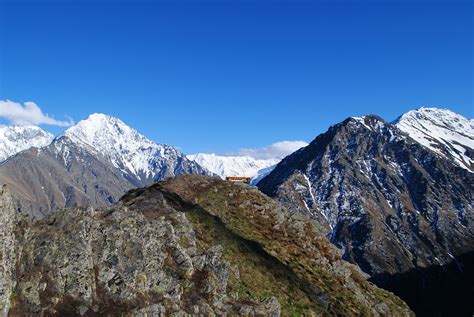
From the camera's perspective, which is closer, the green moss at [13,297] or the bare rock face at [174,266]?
the green moss at [13,297]

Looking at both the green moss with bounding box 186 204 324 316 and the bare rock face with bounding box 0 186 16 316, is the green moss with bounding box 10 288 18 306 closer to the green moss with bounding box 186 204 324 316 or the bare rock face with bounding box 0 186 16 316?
the bare rock face with bounding box 0 186 16 316

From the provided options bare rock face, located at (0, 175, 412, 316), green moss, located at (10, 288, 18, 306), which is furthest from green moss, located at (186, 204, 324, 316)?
green moss, located at (10, 288, 18, 306)

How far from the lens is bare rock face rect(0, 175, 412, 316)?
1718 inches

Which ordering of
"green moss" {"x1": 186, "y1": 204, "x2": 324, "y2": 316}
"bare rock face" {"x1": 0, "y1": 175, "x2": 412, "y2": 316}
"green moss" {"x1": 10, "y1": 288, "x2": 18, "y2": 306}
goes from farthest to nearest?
"green moss" {"x1": 186, "y1": 204, "x2": 324, "y2": 316}, "bare rock face" {"x1": 0, "y1": 175, "x2": 412, "y2": 316}, "green moss" {"x1": 10, "y1": 288, "x2": 18, "y2": 306}

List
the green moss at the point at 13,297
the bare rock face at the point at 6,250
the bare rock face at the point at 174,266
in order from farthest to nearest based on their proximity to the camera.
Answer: the bare rock face at the point at 174,266 → the green moss at the point at 13,297 → the bare rock face at the point at 6,250

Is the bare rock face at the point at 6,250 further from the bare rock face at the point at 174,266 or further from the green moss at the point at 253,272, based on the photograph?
the green moss at the point at 253,272

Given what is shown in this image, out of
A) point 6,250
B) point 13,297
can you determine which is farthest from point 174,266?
point 6,250

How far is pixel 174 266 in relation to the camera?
51812mm

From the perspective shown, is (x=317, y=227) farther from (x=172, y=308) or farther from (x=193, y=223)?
(x=172, y=308)

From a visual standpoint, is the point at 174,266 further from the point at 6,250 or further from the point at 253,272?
the point at 6,250

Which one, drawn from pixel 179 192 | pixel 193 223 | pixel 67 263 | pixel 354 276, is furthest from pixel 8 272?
pixel 354 276

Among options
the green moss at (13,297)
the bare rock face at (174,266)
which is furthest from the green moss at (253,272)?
the green moss at (13,297)

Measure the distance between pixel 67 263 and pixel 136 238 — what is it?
28.9ft

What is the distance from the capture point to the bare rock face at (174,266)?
143 ft
